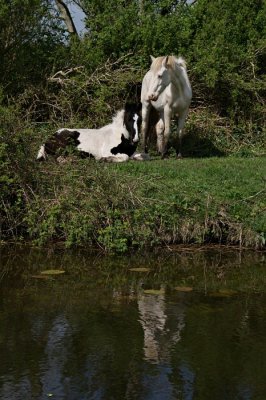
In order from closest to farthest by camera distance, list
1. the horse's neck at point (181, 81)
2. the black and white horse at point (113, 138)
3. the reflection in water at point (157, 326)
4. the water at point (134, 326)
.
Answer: the water at point (134, 326), the reflection in water at point (157, 326), the black and white horse at point (113, 138), the horse's neck at point (181, 81)

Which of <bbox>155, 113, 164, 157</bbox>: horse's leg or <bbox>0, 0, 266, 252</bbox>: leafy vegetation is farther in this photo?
<bbox>155, 113, 164, 157</bbox>: horse's leg

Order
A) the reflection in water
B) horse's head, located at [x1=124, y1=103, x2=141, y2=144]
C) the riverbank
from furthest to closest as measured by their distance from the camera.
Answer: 1. horse's head, located at [x1=124, y1=103, x2=141, y2=144]
2. the riverbank
3. the reflection in water

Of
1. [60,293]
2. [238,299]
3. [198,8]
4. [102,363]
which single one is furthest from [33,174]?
[198,8]

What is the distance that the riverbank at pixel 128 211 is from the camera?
976 cm

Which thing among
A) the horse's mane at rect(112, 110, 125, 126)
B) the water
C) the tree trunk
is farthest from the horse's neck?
the tree trunk

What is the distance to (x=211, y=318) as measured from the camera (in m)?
7.03

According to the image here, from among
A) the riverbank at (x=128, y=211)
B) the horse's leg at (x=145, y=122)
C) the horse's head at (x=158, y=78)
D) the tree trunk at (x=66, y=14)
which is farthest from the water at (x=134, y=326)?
the tree trunk at (x=66, y=14)

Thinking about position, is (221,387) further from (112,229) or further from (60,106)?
(60,106)

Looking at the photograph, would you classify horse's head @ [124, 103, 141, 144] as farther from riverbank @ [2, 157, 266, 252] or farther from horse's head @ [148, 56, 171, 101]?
riverbank @ [2, 157, 266, 252]

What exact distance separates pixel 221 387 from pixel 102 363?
0.93 meters

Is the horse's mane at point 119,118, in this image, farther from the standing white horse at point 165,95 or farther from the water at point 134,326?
the water at point 134,326

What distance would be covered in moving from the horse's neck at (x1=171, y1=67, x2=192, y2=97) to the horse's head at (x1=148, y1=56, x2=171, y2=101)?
0.17 m

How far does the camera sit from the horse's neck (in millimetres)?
13922

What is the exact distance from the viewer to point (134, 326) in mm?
6754
